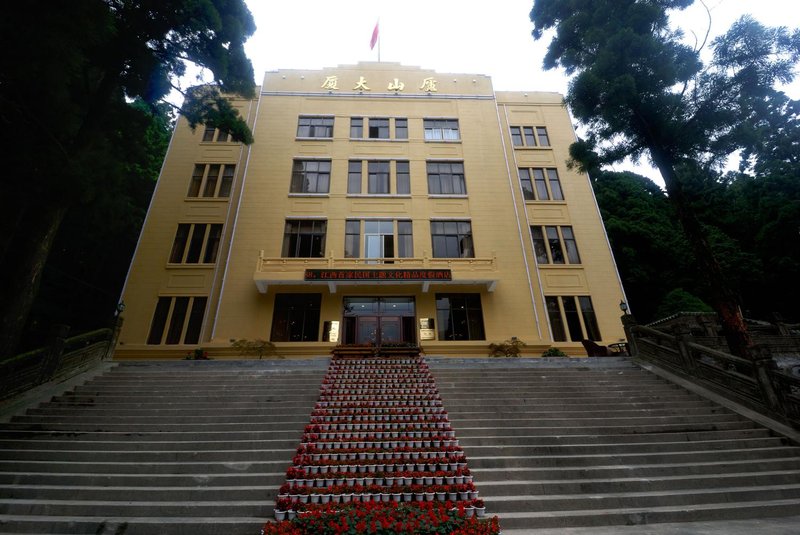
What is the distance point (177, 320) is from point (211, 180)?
810 centimetres

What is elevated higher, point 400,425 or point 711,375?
point 711,375

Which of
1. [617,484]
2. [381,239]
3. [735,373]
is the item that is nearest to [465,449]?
[617,484]

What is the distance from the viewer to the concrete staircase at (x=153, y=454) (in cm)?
531

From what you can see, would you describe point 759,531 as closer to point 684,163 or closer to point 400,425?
point 400,425

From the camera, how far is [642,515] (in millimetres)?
5254

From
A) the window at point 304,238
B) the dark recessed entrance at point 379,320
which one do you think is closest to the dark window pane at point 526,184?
the dark recessed entrance at point 379,320

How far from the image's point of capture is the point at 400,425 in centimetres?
784

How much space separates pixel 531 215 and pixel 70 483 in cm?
2007

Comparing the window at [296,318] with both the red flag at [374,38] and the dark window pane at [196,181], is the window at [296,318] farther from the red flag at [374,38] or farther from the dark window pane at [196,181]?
the red flag at [374,38]

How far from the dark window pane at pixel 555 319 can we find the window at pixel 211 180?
18.2 metres

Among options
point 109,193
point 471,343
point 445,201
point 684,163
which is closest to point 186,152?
point 109,193

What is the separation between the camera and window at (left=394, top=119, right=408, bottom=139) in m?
21.3

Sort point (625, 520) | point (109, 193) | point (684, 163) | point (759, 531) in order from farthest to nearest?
point (684, 163)
point (109, 193)
point (625, 520)
point (759, 531)

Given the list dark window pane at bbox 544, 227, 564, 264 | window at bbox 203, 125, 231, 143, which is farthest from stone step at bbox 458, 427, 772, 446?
window at bbox 203, 125, 231, 143
